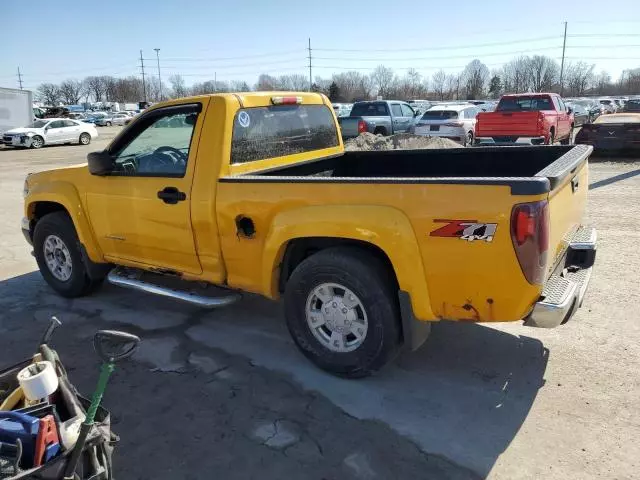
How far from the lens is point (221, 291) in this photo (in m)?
4.79

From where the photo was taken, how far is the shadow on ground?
2.93m

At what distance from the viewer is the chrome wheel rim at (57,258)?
545 cm

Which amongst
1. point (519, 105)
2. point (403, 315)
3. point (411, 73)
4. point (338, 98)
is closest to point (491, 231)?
point (403, 315)

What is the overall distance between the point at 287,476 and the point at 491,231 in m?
1.71

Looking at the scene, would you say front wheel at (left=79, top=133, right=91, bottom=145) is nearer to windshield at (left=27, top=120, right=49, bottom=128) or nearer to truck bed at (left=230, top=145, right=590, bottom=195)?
windshield at (left=27, top=120, right=49, bottom=128)

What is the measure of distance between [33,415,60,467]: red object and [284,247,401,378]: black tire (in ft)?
5.93

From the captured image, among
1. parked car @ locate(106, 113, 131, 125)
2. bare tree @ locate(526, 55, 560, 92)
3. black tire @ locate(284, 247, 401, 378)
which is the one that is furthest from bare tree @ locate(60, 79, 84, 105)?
black tire @ locate(284, 247, 401, 378)

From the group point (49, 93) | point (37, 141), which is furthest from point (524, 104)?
point (49, 93)

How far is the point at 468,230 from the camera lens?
298 centimetres

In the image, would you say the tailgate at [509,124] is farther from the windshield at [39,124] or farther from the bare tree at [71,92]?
the bare tree at [71,92]

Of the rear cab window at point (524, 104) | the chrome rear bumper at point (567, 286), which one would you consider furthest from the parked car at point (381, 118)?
the chrome rear bumper at point (567, 286)

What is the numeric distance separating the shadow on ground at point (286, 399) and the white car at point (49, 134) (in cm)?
2627

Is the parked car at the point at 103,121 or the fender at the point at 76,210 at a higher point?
the parked car at the point at 103,121

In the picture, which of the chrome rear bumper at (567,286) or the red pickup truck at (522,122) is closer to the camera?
the chrome rear bumper at (567,286)
